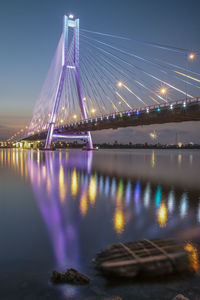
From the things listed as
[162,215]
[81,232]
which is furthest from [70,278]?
[162,215]

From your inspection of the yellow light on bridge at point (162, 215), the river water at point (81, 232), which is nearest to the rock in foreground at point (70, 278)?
the river water at point (81, 232)

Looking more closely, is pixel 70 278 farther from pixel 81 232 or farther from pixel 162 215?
pixel 162 215

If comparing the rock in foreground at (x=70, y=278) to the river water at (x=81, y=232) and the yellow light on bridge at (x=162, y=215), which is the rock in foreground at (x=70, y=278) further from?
the yellow light on bridge at (x=162, y=215)

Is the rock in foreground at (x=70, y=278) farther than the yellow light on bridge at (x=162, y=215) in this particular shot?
No

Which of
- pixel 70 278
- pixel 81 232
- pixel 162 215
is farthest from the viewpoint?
pixel 162 215

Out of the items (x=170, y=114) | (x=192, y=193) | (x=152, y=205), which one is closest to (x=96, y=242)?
(x=152, y=205)

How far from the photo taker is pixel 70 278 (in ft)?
13.3

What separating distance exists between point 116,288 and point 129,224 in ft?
10.9

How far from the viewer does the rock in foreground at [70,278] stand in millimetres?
4016

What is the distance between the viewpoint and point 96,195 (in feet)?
38.4

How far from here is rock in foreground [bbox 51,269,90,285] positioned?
13.2 feet

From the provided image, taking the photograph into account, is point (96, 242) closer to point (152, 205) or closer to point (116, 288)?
point (116, 288)

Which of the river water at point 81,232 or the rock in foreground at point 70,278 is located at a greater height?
the rock in foreground at point 70,278

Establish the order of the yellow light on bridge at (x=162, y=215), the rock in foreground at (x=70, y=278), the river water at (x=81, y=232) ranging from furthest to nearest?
the yellow light on bridge at (x=162, y=215)
the rock in foreground at (x=70, y=278)
the river water at (x=81, y=232)
